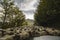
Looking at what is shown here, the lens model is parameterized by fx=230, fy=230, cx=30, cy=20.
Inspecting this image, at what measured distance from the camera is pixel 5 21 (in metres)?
53.0

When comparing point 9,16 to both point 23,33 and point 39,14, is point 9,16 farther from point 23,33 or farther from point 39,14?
point 23,33

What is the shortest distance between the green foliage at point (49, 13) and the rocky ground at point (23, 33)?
8.76 metres

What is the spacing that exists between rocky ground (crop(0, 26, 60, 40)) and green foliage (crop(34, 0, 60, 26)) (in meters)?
8.76

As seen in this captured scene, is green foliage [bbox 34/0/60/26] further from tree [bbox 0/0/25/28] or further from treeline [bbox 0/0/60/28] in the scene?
tree [bbox 0/0/25/28]

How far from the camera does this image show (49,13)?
5703cm

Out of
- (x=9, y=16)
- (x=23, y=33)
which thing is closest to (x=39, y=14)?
(x=9, y=16)

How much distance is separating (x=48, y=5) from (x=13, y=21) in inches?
415

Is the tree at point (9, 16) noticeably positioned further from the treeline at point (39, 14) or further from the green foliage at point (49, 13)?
the green foliage at point (49, 13)

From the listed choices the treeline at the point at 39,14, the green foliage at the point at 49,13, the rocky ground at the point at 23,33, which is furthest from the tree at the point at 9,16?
the rocky ground at the point at 23,33

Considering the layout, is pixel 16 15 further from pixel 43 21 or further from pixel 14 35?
pixel 14 35

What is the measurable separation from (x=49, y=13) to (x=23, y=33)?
55.1 feet

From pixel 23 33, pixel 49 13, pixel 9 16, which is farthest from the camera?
pixel 49 13

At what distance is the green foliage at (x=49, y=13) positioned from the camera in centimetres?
5719

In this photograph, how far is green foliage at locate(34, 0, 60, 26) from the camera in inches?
2251
